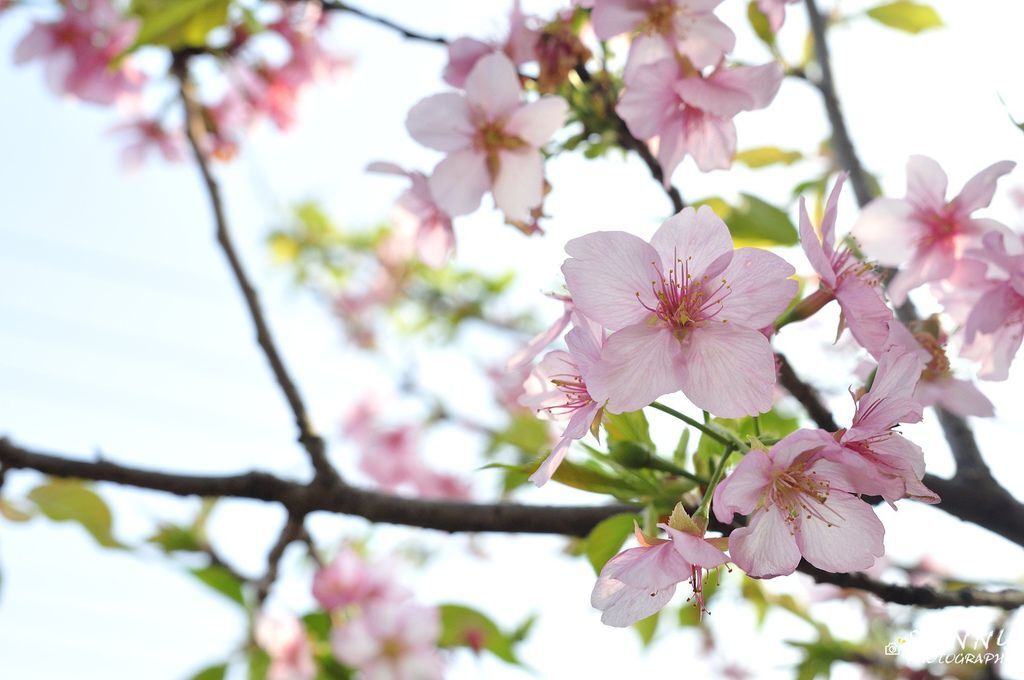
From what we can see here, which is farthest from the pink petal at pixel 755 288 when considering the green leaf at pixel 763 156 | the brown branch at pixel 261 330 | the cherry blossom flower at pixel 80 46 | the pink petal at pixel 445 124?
the cherry blossom flower at pixel 80 46

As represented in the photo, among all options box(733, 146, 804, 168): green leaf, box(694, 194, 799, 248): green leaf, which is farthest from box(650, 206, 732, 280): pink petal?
box(733, 146, 804, 168): green leaf

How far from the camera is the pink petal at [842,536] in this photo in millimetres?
755

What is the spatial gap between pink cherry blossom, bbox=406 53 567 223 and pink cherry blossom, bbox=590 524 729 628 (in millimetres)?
492

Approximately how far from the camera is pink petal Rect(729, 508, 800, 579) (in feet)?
2.33

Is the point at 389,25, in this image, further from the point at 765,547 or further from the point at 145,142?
the point at 145,142

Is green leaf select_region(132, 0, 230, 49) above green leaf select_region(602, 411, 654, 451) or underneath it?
above

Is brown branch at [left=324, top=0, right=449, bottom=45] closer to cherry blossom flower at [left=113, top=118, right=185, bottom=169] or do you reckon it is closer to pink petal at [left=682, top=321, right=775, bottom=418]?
pink petal at [left=682, top=321, right=775, bottom=418]

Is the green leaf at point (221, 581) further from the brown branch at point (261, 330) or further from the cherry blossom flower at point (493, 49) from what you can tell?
the cherry blossom flower at point (493, 49)

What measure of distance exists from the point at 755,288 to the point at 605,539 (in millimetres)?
416

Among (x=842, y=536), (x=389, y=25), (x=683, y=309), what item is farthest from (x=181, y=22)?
(x=842, y=536)

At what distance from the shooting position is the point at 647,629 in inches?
68.9

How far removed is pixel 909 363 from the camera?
73 cm

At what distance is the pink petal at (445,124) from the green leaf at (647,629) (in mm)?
1063

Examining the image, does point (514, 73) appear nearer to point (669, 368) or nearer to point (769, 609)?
point (669, 368)
